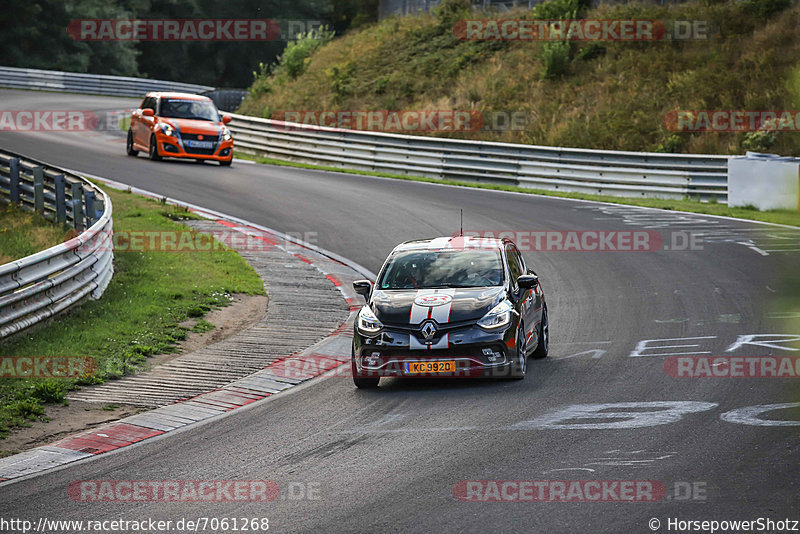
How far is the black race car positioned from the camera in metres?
10.9

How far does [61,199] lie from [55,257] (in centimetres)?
636

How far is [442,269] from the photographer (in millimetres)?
12133

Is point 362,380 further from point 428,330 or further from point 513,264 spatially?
point 513,264

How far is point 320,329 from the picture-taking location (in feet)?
46.8

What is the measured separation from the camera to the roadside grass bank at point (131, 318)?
10.6 meters

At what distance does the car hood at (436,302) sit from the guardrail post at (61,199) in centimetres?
925

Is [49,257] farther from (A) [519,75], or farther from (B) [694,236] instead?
(A) [519,75]

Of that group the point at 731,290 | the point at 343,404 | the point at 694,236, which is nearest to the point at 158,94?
the point at 694,236

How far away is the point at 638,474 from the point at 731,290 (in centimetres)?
885

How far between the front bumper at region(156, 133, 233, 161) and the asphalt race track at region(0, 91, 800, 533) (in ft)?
45.2

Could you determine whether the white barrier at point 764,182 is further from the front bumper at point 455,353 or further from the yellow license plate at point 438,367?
the yellow license plate at point 438,367

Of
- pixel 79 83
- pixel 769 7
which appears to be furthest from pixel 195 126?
pixel 79 83

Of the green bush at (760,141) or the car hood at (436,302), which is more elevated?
the green bush at (760,141)

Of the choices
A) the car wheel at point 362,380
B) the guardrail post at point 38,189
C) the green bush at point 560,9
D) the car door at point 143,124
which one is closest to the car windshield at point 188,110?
the car door at point 143,124
